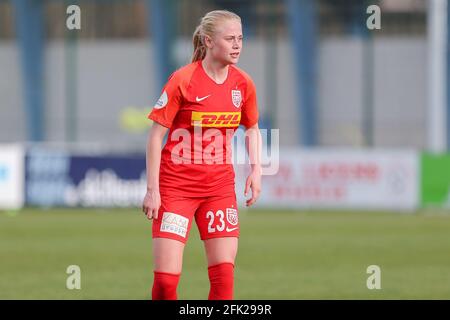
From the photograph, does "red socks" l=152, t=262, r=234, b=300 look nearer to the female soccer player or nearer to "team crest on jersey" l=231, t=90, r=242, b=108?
the female soccer player

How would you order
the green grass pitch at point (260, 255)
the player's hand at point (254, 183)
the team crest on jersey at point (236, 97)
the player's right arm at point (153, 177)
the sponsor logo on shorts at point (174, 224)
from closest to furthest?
the player's right arm at point (153, 177) → the sponsor logo on shorts at point (174, 224) → the team crest on jersey at point (236, 97) → the player's hand at point (254, 183) → the green grass pitch at point (260, 255)

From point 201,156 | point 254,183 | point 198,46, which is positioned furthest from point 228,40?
point 254,183

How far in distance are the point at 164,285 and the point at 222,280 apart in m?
0.37

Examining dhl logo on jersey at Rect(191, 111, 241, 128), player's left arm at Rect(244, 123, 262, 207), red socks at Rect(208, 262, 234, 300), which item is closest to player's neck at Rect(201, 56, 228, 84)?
dhl logo on jersey at Rect(191, 111, 241, 128)

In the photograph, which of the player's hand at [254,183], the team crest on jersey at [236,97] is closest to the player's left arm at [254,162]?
the player's hand at [254,183]

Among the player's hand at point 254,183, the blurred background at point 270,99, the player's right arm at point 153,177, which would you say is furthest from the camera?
the blurred background at point 270,99

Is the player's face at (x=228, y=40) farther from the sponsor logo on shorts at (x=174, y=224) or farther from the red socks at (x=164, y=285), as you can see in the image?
the red socks at (x=164, y=285)

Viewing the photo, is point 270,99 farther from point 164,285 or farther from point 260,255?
point 164,285

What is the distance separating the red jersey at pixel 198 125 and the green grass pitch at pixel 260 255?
3.68 meters

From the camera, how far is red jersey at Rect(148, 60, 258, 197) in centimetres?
701

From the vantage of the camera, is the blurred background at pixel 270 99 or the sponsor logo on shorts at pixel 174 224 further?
the blurred background at pixel 270 99

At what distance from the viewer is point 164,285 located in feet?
23.0

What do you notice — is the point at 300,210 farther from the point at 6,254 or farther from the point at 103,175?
the point at 6,254

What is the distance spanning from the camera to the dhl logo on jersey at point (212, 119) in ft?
23.1
